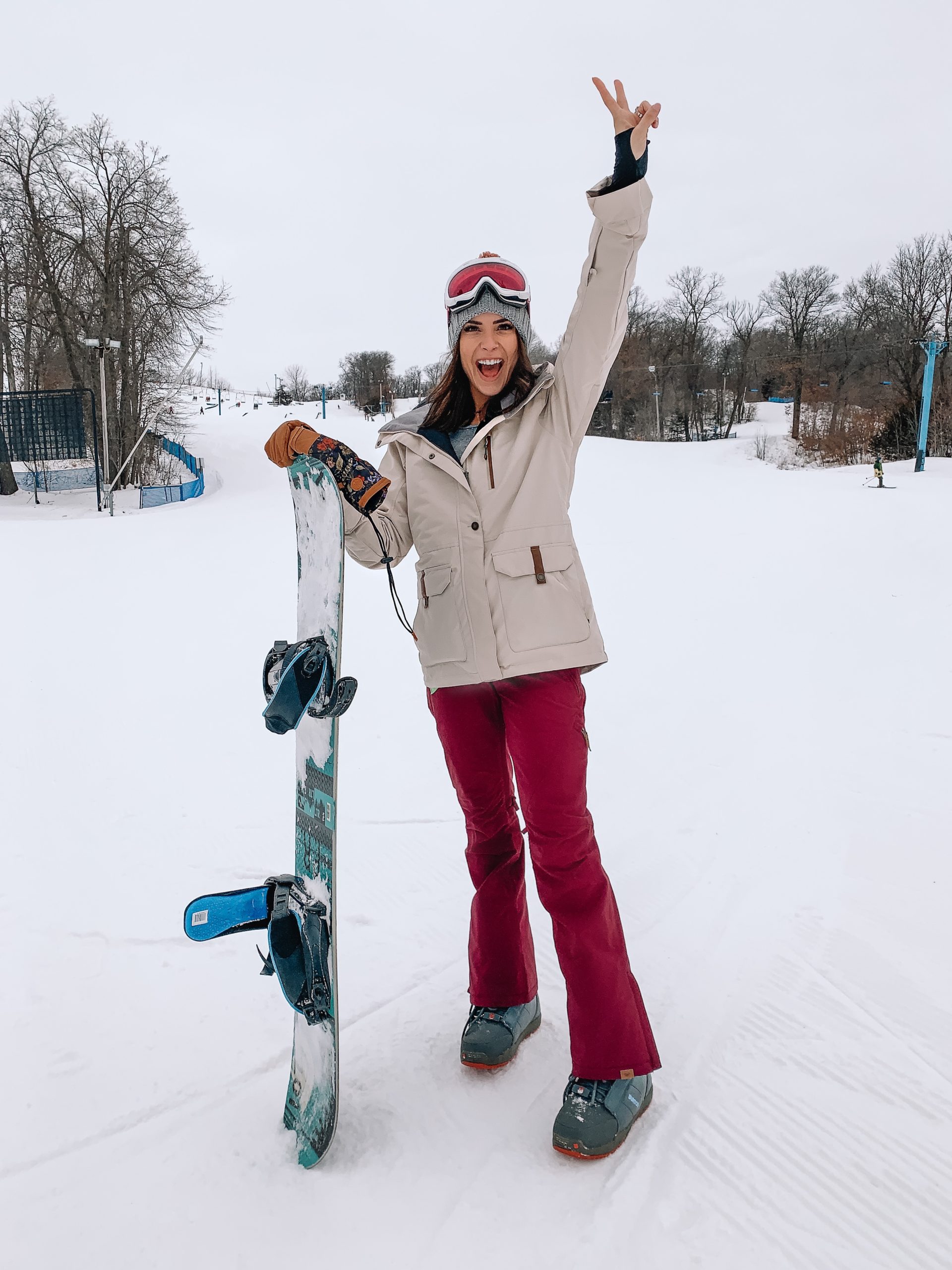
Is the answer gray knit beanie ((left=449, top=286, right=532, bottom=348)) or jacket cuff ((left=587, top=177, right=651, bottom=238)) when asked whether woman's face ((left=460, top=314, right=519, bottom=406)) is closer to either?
gray knit beanie ((left=449, top=286, right=532, bottom=348))

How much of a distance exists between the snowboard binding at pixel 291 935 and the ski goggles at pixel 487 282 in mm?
1345

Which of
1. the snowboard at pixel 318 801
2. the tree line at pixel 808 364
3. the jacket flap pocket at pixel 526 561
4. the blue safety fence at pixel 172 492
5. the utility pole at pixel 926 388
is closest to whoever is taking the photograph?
the snowboard at pixel 318 801

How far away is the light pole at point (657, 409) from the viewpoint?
38000 mm

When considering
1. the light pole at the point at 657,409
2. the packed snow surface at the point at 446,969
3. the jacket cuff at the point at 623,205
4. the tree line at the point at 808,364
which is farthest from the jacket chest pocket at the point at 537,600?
the light pole at the point at 657,409

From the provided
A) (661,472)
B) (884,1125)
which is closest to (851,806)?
(884,1125)

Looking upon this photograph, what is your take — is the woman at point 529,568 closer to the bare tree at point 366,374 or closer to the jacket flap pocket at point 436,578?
the jacket flap pocket at point 436,578

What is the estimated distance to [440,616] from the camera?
179 centimetres

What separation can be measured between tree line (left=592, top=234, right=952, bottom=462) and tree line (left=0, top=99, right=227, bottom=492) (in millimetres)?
14542

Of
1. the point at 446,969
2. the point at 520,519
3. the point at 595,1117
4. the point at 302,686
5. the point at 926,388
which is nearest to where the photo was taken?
the point at 302,686

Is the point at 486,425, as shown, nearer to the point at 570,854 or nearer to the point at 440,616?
the point at 440,616

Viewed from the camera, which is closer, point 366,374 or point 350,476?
point 350,476

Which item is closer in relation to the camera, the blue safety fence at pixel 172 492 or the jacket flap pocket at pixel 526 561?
the jacket flap pocket at pixel 526 561

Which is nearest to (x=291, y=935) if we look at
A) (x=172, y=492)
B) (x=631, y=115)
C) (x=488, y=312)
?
(x=488, y=312)

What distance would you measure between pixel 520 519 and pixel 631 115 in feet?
2.79
